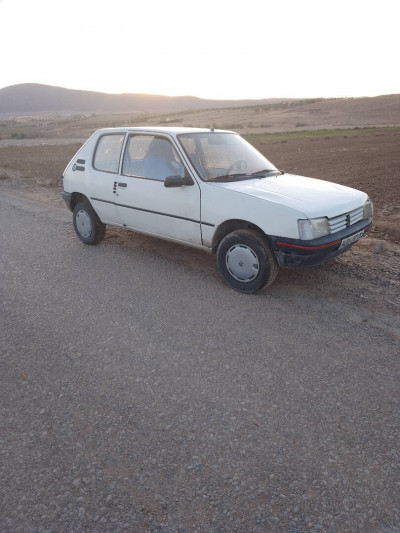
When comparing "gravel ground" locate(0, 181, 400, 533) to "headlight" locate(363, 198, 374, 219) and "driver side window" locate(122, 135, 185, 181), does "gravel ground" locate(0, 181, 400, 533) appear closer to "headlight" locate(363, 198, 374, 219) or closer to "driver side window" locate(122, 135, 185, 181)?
"headlight" locate(363, 198, 374, 219)

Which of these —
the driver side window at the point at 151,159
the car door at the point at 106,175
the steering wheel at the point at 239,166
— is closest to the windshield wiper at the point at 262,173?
the steering wheel at the point at 239,166

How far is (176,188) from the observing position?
4.97 meters

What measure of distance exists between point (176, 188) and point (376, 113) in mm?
59133

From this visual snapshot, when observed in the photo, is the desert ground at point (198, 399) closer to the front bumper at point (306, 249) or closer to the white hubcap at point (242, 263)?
the white hubcap at point (242, 263)

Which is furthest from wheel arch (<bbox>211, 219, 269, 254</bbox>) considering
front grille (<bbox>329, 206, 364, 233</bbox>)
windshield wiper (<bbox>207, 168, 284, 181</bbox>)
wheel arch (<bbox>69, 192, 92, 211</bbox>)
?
wheel arch (<bbox>69, 192, 92, 211</bbox>)

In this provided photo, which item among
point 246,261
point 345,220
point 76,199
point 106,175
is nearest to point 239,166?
point 246,261

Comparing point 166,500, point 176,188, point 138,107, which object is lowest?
point 166,500

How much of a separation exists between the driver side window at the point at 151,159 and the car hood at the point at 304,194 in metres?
0.71

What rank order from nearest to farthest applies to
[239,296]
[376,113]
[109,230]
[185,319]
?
[185,319], [239,296], [109,230], [376,113]

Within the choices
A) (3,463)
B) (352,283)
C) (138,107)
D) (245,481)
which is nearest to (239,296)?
(352,283)

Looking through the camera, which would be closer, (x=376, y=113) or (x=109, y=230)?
(x=109, y=230)

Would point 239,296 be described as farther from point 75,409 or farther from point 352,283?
point 75,409

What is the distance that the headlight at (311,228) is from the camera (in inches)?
161

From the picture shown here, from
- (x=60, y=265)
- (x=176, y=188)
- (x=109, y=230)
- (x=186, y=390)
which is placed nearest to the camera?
(x=186, y=390)
